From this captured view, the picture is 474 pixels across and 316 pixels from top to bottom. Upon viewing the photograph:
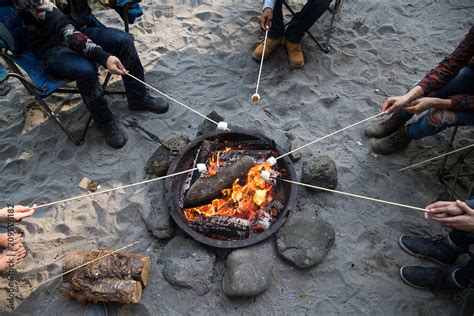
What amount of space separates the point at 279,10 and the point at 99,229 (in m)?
3.49

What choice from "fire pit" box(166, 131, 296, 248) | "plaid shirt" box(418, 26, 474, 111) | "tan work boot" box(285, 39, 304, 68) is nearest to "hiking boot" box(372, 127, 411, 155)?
"plaid shirt" box(418, 26, 474, 111)

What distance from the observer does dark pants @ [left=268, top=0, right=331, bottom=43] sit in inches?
170

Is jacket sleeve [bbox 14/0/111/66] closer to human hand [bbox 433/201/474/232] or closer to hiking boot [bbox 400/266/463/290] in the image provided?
human hand [bbox 433/201/474/232]

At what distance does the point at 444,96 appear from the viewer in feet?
11.0

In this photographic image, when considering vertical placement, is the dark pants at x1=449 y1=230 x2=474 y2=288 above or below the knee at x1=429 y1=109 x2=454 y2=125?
below

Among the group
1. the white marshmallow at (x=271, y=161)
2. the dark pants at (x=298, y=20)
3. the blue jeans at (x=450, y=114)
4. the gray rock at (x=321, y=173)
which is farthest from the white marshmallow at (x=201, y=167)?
the dark pants at (x=298, y=20)

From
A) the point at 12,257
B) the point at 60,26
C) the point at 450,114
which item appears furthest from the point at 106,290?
the point at 450,114

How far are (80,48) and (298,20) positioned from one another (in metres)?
2.73

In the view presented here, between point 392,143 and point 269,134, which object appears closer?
point 392,143

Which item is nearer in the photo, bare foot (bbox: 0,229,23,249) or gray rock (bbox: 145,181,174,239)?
bare foot (bbox: 0,229,23,249)

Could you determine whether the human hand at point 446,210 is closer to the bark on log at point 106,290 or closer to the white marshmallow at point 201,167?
the white marshmallow at point 201,167

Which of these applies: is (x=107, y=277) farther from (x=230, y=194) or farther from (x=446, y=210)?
(x=446, y=210)

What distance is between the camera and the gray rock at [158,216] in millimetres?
3154

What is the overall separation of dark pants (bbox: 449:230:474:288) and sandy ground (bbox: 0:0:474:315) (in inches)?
11.4
